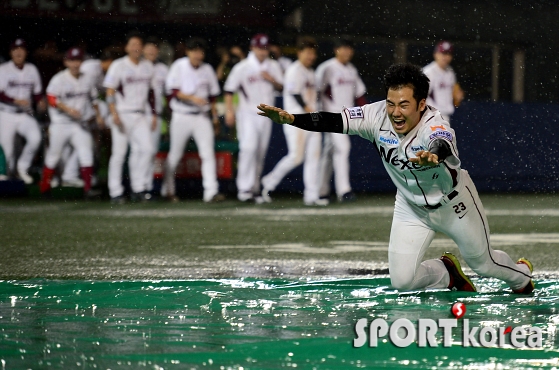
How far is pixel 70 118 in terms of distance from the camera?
42.2ft

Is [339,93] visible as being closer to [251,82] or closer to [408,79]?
[251,82]

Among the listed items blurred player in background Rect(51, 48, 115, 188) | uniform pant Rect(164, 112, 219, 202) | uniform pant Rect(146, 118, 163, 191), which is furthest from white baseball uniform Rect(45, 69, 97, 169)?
uniform pant Rect(164, 112, 219, 202)

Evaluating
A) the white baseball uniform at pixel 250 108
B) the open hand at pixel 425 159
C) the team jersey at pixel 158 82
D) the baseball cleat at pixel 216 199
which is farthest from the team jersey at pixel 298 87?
the open hand at pixel 425 159

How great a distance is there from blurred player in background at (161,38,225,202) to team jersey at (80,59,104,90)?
1316 millimetres

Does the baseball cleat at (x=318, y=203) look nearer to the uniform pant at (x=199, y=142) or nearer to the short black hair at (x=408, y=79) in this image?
the uniform pant at (x=199, y=142)

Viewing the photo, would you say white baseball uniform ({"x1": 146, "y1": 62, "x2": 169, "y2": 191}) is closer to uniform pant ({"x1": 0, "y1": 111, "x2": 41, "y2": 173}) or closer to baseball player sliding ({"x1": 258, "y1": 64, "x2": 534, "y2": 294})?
uniform pant ({"x1": 0, "y1": 111, "x2": 41, "y2": 173})

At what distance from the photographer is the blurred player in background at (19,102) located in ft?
43.4

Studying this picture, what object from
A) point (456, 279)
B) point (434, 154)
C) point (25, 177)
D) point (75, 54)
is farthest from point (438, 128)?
point (25, 177)

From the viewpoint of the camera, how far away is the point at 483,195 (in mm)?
13891

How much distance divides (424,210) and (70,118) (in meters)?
8.70

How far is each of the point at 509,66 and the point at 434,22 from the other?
1.85 metres

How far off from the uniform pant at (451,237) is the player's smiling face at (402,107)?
0.51 metres

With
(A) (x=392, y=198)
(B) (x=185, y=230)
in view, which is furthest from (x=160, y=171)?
(B) (x=185, y=230)

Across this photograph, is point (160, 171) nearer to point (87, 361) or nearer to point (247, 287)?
point (247, 287)
